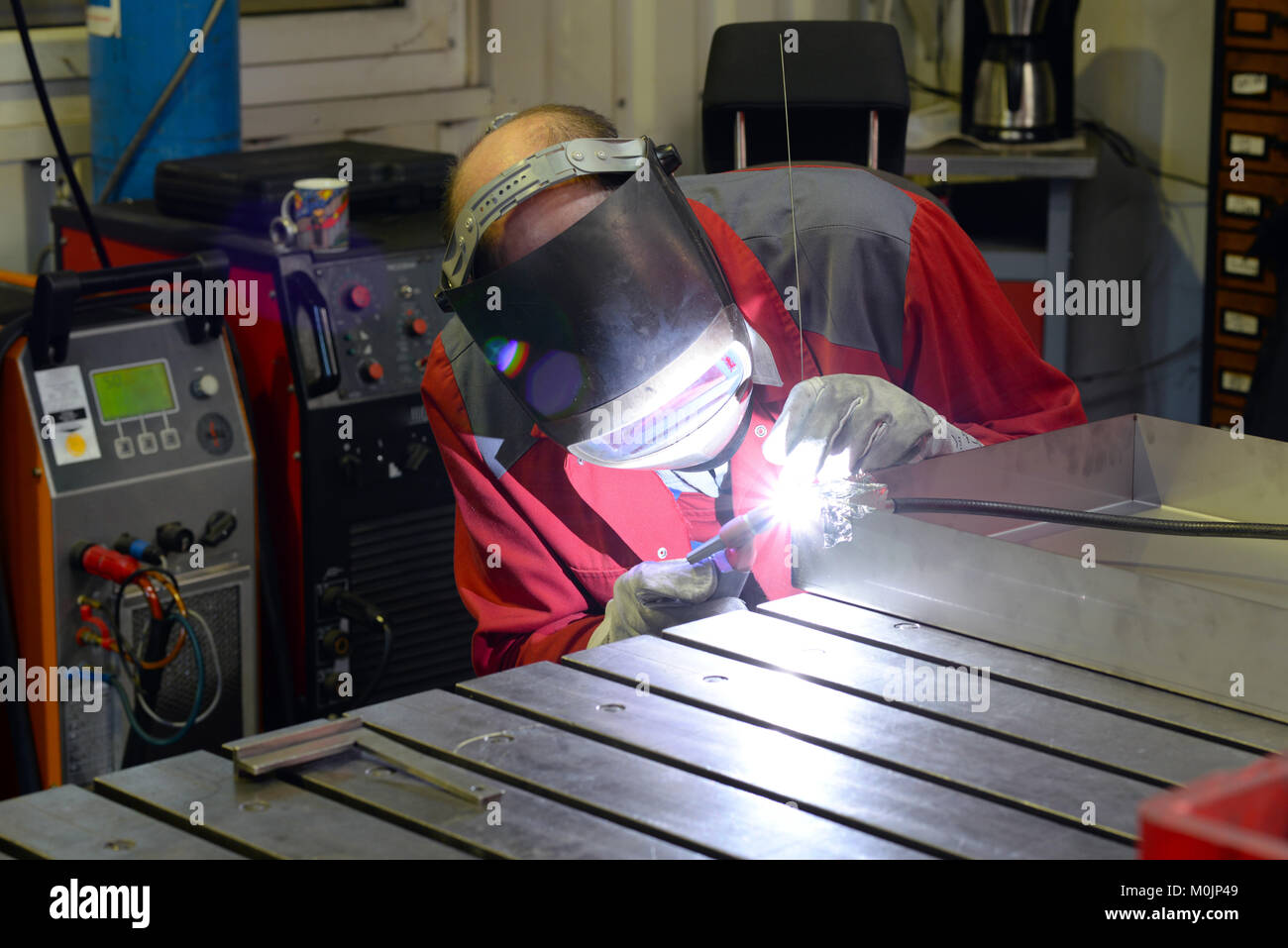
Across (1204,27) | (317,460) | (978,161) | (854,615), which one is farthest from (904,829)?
(1204,27)

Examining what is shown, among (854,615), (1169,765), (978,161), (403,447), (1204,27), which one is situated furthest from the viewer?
(1204,27)

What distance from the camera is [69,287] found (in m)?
2.16

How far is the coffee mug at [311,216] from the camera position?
94.0 inches

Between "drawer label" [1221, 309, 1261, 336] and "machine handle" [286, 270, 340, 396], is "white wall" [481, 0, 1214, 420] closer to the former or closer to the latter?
"drawer label" [1221, 309, 1261, 336]

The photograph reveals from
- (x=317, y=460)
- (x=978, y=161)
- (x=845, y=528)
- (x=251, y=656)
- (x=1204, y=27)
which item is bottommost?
(x=251, y=656)

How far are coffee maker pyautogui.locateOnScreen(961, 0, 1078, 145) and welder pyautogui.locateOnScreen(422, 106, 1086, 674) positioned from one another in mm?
1730

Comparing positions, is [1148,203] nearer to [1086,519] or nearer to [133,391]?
[133,391]

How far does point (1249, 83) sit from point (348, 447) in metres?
2.09

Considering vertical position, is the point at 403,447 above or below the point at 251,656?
above

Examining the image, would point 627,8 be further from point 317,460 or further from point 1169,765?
point 1169,765

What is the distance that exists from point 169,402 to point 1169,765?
1694 mm

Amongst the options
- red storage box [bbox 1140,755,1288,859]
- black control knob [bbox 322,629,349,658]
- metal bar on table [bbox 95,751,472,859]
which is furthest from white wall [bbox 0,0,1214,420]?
red storage box [bbox 1140,755,1288,859]

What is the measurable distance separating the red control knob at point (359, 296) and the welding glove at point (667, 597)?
102 cm

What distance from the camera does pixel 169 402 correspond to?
2.34m
